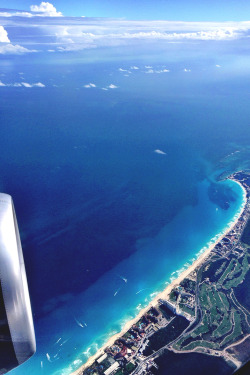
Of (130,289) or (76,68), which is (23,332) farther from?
(76,68)

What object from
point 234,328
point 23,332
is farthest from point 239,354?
point 23,332

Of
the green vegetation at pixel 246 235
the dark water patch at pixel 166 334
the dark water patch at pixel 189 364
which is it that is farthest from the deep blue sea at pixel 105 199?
the dark water patch at pixel 189 364

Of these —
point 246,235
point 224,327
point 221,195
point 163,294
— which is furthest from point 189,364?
point 221,195

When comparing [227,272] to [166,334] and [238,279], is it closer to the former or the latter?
[238,279]

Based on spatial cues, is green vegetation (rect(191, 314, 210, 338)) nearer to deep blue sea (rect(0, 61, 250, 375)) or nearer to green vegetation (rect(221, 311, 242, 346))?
green vegetation (rect(221, 311, 242, 346))

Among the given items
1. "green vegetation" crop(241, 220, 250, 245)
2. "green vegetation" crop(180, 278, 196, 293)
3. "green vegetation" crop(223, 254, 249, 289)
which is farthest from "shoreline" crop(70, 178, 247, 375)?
"green vegetation" crop(223, 254, 249, 289)

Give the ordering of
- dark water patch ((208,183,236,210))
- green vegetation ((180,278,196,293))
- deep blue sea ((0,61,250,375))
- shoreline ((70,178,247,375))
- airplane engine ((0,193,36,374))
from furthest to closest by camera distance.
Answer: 1. dark water patch ((208,183,236,210))
2. green vegetation ((180,278,196,293))
3. deep blue sea ((0,61,250,375))
4. shoreline ((70,178,247,375))
5. airplane engine ((0,193,36,374))
